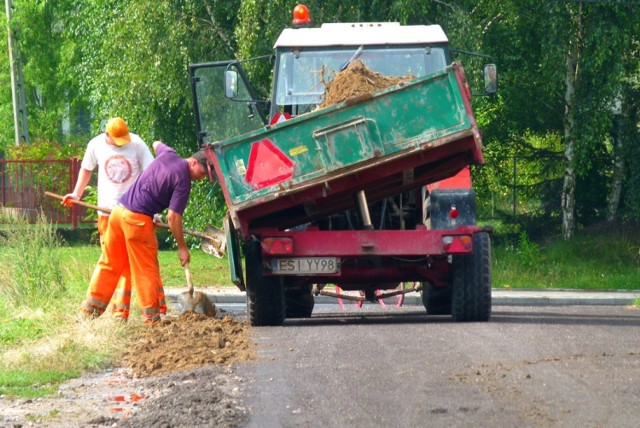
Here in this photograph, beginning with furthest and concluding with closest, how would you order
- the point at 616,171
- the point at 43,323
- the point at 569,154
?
the point at 616,171 → the point at 569,154 → the point at 43,323

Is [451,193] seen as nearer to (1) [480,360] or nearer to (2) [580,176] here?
(1) [480,360]

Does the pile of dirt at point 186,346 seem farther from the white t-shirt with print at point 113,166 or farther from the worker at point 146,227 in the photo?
the white t-shirt with print at point 113,166

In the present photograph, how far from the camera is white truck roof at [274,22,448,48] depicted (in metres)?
13.9

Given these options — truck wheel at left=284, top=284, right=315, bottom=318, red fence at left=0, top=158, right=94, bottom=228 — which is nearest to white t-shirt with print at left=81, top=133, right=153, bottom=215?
truck wheel at left=284, top=284, right=315, bottom=318

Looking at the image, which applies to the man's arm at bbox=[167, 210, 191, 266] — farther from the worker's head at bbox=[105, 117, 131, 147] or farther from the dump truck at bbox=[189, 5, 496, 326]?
the worker's head at bbox=[105, 117, 131, 147]

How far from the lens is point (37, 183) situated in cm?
3080

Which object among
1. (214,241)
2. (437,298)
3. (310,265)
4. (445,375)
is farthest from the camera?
(437,298)

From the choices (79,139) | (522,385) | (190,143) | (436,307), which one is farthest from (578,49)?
(79,139)

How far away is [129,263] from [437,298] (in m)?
3.33

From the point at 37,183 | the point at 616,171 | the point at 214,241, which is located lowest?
the point at 37,183

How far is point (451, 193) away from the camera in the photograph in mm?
12891

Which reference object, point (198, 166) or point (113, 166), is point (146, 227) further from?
point (113, 166)

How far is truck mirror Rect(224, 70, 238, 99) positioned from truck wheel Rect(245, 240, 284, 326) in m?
1.49

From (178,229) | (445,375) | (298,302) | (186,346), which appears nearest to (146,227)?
(178,229)
